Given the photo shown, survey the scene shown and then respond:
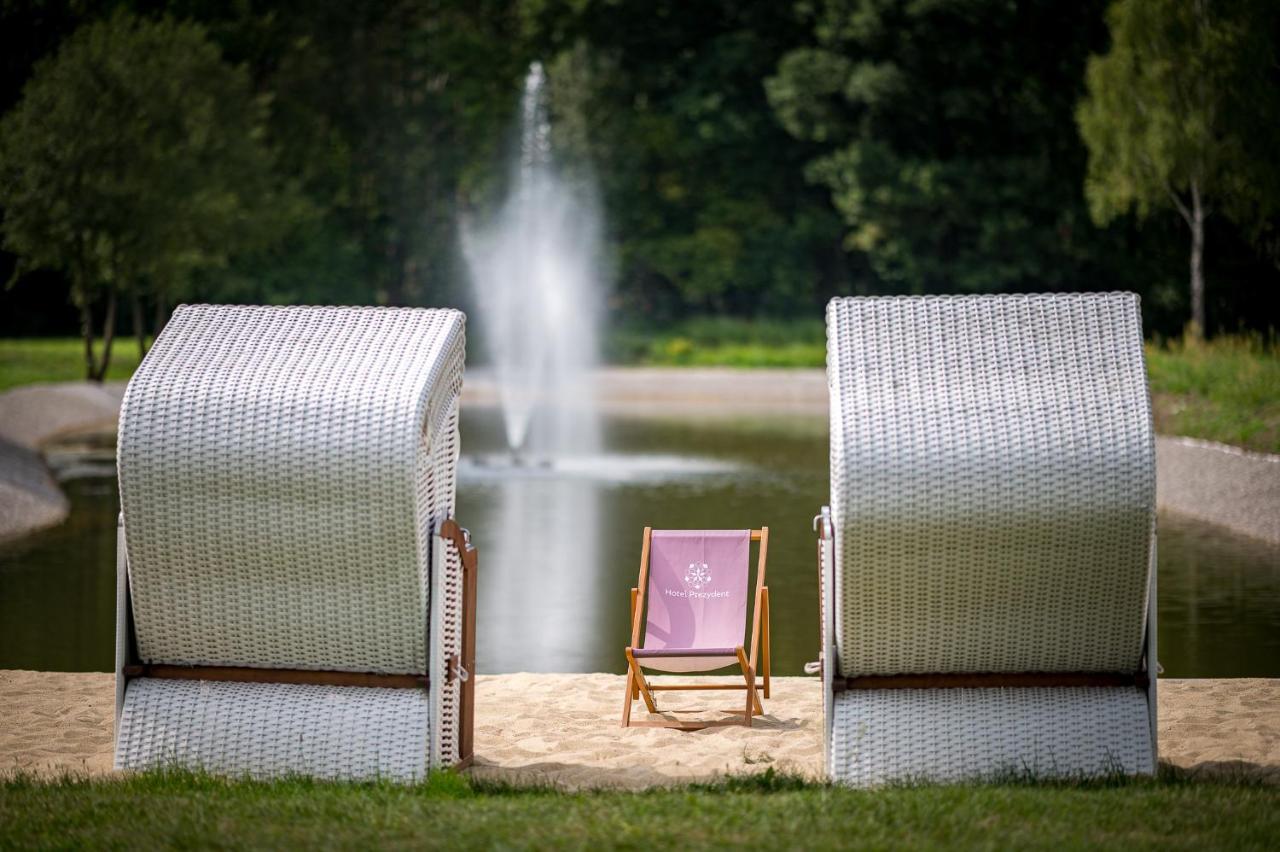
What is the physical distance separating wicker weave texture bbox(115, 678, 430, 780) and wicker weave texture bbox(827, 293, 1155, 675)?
1.37 metres

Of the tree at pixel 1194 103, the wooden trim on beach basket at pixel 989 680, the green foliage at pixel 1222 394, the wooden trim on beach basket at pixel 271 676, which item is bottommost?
the green foliage at pixel 1222 394

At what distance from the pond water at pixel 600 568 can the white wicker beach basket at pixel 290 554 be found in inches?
100

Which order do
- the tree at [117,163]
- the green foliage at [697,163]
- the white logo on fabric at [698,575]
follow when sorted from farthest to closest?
the green foliage at [697,163] → the tree at [117,163] → the white logo on fabric at [698,575]

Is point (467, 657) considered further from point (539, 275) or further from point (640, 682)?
point (539, 275)

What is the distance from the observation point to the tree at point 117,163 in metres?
22.5

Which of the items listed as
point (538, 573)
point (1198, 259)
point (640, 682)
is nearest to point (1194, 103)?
point (1198, 259)

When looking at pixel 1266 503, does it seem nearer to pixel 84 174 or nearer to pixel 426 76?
pixel 84 174

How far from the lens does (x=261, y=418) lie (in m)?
4.78

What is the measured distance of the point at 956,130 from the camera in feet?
121

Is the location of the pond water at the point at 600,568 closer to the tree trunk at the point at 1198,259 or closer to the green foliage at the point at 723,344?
the tree trunk at the point at 1198,259

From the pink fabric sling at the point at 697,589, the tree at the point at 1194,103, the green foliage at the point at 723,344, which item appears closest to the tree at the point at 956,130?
the green foliage at the point at 723,344

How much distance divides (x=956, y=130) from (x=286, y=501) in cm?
3388

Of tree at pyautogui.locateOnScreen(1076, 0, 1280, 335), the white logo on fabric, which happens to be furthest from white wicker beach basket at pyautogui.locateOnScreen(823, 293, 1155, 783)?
tree at pyautogui.locateOnScreen(1076, 0, 1280, 335)

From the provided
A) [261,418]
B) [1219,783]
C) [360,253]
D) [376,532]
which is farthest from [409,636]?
[360,253]
